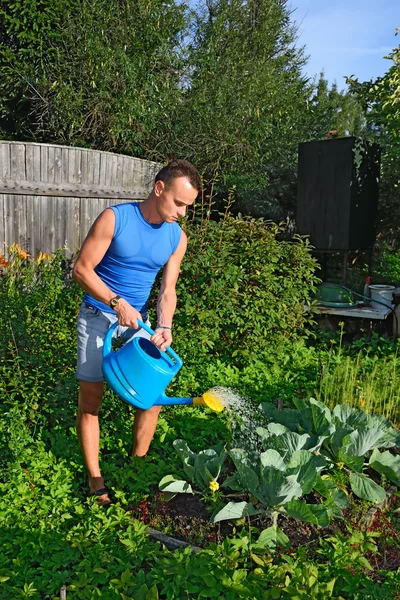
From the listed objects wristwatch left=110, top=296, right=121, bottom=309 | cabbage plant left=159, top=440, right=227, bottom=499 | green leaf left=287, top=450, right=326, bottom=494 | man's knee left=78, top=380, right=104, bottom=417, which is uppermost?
wristwatch left=110, top=296, right=121, bottom=309

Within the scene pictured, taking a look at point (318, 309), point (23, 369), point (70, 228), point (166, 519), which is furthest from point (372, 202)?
point (166, 519)

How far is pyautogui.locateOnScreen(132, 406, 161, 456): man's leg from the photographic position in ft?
10.1

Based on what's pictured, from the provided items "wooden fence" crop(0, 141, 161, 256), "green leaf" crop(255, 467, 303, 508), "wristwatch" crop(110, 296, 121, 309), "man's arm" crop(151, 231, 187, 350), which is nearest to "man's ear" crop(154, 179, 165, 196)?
"man's arm" crop(151, 231, 187, 350)

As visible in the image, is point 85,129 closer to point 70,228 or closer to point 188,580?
point 70,228

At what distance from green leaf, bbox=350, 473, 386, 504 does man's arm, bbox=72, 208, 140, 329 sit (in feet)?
4.33

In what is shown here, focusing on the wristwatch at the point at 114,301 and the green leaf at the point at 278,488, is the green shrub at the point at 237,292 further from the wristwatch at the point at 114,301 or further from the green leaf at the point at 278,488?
the green leaf at the point at 278,488

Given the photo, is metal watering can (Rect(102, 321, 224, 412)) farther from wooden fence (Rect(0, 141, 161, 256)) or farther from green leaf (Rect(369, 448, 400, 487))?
wooden fence (Rect(0, 141, 161, 256))

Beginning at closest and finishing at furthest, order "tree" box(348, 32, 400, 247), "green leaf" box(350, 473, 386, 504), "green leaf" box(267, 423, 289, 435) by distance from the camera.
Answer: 1. "green leaf" box(350, 473, 386, 504)
2. "green leaf" box(267, 423, 289, 435)
3. "tree" box(348, 32, 400, 247)

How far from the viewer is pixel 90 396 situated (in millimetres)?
2957

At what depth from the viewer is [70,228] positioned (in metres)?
7.29

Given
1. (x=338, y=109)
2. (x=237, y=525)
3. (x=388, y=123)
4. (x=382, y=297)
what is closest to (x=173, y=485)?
(x=237, y=525)

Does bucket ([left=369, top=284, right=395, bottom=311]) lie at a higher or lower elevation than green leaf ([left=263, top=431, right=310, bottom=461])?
higher

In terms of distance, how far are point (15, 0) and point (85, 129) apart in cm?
228

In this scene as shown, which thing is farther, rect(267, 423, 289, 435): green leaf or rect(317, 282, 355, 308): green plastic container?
rect(317, 282, 355, 308): green plastic container
